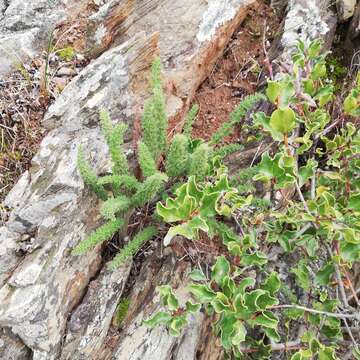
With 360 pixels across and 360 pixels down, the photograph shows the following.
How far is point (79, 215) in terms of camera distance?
2.88 m

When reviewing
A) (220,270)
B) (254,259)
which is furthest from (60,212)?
(254,259)

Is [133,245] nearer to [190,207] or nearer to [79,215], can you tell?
[79,215]

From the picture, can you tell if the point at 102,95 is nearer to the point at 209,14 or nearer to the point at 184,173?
the point at 184,173

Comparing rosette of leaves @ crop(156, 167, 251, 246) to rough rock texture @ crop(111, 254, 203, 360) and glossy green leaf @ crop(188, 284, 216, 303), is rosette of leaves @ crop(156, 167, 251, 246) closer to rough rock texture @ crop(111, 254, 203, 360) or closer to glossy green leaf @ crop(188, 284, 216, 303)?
glossy green leaf @ crop(188, 284, 216, 303)

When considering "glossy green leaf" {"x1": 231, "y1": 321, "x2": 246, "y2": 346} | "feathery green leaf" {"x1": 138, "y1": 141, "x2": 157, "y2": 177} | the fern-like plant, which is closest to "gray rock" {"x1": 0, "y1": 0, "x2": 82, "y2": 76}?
the fern-like plant

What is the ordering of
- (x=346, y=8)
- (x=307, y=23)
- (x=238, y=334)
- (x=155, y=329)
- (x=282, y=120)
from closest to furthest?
(x=238, y=334) → (x=282, y=120) → (x=155, y=329) → (x=307, y=23) → (x=346, y=8)

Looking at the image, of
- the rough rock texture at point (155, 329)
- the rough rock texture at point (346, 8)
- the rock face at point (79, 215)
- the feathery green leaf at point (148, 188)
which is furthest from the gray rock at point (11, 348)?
the rough rock texture at point (346, 8)

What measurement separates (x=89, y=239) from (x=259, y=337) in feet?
3.87

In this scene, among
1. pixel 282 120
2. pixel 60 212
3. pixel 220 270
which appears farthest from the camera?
pixel 60 212

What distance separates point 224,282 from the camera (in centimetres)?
210

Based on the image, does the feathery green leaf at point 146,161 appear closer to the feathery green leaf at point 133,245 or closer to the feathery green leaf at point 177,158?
the feathery green leaf at point 177,158

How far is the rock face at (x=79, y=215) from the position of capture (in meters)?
2.60

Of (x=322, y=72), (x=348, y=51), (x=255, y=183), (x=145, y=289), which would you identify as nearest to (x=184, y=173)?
(x=255, y=183)

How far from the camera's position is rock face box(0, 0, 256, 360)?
A: 2.60m
